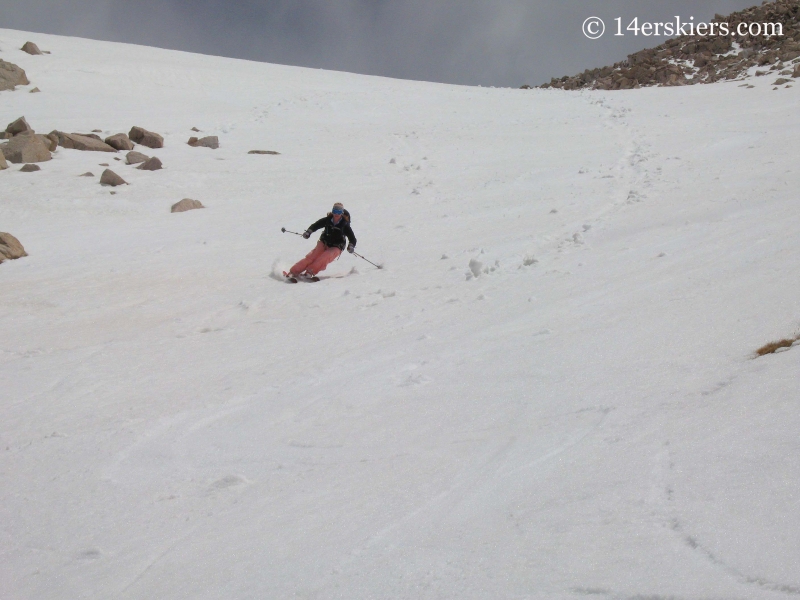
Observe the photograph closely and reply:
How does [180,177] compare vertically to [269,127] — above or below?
below

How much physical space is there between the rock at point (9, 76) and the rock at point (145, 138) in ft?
26.9

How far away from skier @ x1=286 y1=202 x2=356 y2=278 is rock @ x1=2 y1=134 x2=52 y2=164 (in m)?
10.3

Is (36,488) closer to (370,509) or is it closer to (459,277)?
(370,509)

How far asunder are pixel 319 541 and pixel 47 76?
92.6ft

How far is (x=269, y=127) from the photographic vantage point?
2284 centimetres

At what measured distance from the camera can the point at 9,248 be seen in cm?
1088

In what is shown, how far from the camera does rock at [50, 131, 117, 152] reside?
1778cm

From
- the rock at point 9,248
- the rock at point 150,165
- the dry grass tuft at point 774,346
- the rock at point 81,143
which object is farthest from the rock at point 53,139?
the dry grass tuft at point 774,346

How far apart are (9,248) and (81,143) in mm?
7999

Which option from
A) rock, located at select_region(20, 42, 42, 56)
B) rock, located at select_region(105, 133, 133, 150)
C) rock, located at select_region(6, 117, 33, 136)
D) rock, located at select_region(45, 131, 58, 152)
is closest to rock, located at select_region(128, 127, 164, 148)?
rock, located at select_region(105, 133, 133, 150)

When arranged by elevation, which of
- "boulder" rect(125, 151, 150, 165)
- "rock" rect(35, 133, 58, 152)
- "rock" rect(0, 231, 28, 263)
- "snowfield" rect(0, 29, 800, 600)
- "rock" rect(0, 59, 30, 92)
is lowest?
"snowfield" rect(0, 29, 800, 600)

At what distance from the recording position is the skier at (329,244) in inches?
397

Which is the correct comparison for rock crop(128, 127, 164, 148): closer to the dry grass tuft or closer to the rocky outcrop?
the dry grass tuft

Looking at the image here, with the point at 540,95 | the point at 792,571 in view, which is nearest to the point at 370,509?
the point at 792,571
